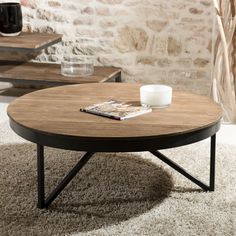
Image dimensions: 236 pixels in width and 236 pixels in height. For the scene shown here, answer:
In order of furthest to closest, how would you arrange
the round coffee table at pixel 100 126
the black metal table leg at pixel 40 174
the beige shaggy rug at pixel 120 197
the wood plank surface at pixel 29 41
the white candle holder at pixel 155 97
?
the wood plank surface at pixel 29 41, the white candle holder at pixel 155 97, the black metal table leg at pixel 40 174, the beige shaggy rug at pixel 120 197, the round coffee table at pixel 100 126

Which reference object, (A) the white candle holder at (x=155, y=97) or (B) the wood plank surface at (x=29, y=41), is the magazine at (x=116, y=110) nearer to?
(A) the white candle holder at (x=155, y=97)

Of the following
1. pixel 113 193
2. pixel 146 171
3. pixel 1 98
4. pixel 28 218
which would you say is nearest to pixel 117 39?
pixel 1 98

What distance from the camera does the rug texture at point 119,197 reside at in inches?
93.6

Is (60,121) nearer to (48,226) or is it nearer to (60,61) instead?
(48,226)

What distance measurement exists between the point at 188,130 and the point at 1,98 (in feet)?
8.55

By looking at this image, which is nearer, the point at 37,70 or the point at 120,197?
the point at 120,197

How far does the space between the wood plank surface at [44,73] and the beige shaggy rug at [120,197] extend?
917 mm

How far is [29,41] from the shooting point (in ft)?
13.8

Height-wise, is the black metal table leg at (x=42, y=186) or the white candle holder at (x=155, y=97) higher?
the white candle holder at (x=155, y=97)

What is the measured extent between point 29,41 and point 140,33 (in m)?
0.87

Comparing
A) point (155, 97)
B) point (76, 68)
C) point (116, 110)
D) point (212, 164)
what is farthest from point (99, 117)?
point (76, 68)

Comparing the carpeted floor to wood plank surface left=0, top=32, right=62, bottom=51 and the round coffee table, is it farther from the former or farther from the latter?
wood plank surface left=0, top=32, right=62, bottom=51

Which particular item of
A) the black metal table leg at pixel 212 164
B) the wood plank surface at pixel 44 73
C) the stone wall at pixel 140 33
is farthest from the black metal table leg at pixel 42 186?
the stone wall at pixel 140 33

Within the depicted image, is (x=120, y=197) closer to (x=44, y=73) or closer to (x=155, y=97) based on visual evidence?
(x=155, y=97)
